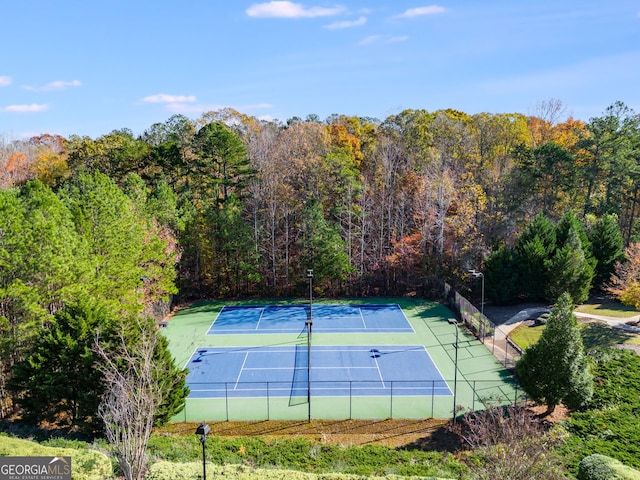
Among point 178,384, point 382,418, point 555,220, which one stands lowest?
point 382,418

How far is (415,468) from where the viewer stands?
15641 mm

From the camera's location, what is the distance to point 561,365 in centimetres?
1914

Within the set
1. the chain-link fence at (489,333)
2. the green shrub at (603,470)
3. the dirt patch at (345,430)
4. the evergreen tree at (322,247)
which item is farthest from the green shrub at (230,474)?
the evergreen tree at (322,247)

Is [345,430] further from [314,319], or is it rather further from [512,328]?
[512,328]

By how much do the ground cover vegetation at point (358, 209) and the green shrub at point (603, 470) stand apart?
1706 cm

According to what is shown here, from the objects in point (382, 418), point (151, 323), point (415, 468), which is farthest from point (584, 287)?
point (151, 323)

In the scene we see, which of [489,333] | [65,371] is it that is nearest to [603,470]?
[489,333]

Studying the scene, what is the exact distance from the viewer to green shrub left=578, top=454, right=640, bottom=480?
1380 centimetres

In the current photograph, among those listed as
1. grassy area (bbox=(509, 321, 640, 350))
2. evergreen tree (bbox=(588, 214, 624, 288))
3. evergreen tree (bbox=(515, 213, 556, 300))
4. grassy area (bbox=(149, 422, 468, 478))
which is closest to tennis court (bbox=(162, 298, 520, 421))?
grassy area (bbox=(149, 422, 468, 478))

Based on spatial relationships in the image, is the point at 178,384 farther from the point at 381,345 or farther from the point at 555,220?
the point at 555,220

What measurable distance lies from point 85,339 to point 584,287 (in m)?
31.5

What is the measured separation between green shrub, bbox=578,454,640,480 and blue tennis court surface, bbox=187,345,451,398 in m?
6.95

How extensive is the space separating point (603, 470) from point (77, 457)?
593 inches

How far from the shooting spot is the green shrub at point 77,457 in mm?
13195
